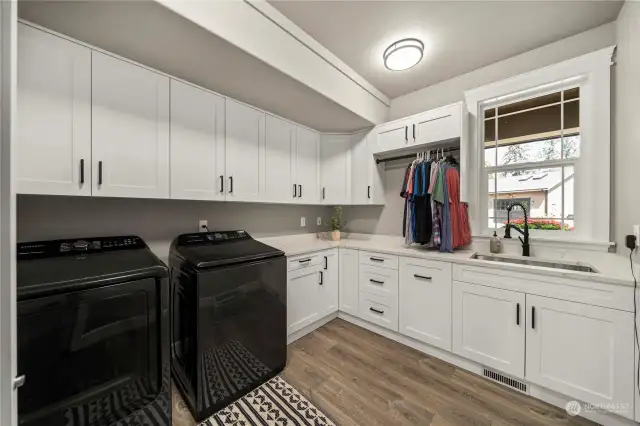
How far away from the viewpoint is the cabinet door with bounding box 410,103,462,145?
2311 millimetres

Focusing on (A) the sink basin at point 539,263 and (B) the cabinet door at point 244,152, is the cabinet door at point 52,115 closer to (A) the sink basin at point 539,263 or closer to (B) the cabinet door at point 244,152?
(B) the cabinet door at point 244,152

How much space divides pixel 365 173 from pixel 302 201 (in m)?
0.87

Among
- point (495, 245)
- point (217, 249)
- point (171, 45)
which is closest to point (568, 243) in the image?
point (495, 245)

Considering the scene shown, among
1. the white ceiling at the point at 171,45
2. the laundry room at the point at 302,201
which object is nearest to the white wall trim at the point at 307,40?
the laundry room at the point at 302,201

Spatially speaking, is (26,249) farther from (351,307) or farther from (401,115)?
(401,115)

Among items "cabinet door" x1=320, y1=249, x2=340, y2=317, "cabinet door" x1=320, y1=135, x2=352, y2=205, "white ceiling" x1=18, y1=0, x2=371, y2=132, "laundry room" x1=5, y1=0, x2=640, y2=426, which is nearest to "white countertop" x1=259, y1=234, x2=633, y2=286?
"laundry room" x1=5, y1=0, x2=640, y2=426

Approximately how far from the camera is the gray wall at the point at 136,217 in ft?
4.95

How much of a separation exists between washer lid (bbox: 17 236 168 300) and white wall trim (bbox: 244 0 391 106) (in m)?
1.79

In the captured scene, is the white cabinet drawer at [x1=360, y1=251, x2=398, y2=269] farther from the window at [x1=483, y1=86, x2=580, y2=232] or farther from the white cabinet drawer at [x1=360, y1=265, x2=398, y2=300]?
the window at [x1=483, y1=86, x2=580, y2=232]

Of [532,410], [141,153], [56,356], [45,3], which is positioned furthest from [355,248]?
[45,3]

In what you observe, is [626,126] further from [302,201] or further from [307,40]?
[302,201]

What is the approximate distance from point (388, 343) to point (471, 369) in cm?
70

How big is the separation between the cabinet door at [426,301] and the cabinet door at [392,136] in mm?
1282

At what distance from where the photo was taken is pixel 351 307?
2740 mm
